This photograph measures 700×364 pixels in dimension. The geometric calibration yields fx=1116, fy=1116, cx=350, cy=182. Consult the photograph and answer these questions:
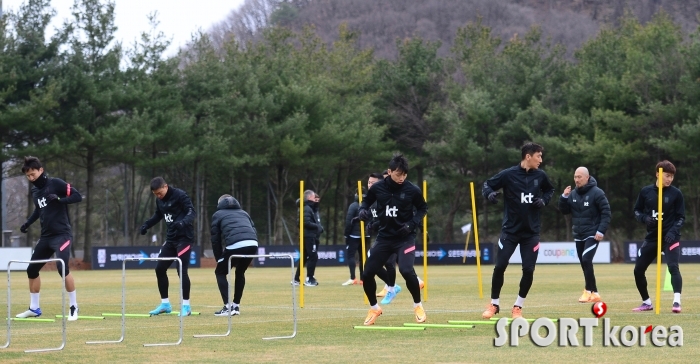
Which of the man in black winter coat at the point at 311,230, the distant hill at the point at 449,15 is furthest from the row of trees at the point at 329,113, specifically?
the distant hill at the point at 449,15

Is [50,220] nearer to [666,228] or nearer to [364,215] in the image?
[364,215]

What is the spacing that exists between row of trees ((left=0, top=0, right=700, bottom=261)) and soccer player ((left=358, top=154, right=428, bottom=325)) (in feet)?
123

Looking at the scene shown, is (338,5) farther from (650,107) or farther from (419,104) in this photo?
(650,107)

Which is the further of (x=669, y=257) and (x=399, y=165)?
(x=669, y=257)

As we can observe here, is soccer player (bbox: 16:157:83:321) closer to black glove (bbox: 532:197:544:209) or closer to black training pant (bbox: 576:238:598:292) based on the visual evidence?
black glove (bbox: 532:197:544:209)

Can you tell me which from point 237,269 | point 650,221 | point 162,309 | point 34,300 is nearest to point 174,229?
point 237,269

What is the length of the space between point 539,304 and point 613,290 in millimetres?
5234

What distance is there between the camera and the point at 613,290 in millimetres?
22406

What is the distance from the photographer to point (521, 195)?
14.2 meters

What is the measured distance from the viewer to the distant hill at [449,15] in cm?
15288

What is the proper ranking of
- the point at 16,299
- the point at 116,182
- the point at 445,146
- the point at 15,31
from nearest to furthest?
1. the point at 16,299
2. the point at 15,31
3. the point at 445,146
4. the point at 116,182

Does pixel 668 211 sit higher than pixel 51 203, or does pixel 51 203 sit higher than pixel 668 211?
pixel 51 203

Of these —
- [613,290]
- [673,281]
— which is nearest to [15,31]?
[613,290]

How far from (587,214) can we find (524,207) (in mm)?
4331
